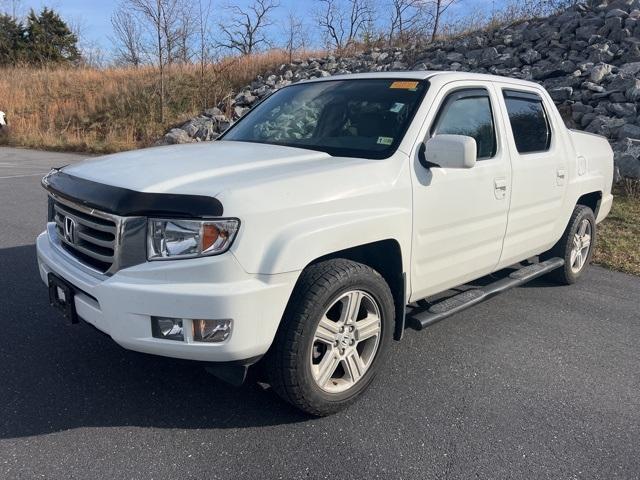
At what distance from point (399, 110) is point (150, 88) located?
21.2 metres

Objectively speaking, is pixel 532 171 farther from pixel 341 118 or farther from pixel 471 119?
pixel 341 118

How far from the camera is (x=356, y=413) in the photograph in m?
3.08

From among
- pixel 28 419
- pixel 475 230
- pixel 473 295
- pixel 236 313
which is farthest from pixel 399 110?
pixel 28 419

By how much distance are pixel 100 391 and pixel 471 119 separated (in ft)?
9.89

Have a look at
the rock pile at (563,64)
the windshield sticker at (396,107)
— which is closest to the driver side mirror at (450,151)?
the windshield sticker at (396,107)

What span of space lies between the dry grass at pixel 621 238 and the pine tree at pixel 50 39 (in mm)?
42643

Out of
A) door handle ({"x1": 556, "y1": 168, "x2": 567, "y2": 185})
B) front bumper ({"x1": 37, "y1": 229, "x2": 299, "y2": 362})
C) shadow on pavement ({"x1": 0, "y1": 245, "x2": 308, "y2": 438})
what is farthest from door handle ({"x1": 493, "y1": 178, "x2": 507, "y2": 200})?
shadow on pavement ({"x1": 0, "y1": 245, "x2": 308, "y2": 438})

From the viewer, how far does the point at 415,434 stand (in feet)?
9.49

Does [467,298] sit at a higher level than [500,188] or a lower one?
lower

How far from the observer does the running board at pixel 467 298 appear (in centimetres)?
350

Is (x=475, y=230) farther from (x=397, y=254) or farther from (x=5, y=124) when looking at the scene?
(x=5, y=124)

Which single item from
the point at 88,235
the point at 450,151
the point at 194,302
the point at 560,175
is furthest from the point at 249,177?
the point at 560,175

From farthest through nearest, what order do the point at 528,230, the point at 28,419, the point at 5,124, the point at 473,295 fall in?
1. the point at 5,124
2. the point at 528,230
3. the point at 473,295
4. the point at 28,419

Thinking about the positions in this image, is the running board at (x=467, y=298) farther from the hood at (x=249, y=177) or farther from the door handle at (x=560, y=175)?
the hood at (x=249, y=177)
